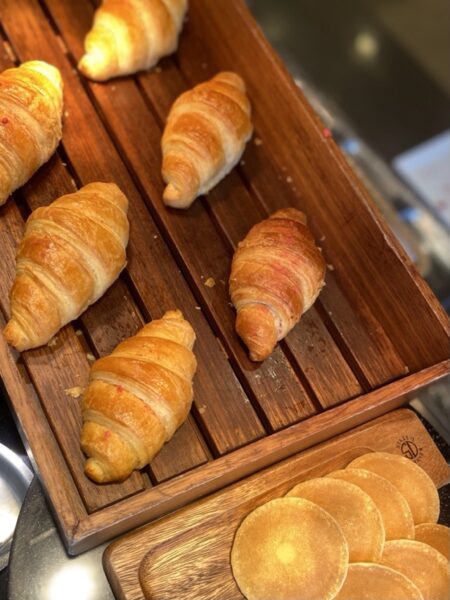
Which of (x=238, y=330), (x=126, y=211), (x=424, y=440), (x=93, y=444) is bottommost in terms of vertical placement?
(x=424, y=440)

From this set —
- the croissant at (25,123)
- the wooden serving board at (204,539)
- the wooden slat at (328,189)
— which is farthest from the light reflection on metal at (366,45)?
the wooden serving board at (204,539)

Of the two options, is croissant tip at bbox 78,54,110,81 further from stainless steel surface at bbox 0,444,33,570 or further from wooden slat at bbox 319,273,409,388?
stainless steel surface at bbox 0,444,33,570

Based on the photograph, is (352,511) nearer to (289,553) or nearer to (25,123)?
(289,553)

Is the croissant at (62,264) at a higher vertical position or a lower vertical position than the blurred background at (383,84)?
higher

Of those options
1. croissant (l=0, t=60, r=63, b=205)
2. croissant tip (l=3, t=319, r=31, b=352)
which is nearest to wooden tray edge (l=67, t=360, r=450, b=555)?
croissant tip (l=3, t=319, r=31, b=352)

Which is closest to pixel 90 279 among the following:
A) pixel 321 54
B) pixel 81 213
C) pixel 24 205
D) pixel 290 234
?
pixel 81 213

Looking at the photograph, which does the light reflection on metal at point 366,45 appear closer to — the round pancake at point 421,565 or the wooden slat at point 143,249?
the wooden slat at point 143,249

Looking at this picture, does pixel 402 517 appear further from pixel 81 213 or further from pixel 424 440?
pixel 81 213

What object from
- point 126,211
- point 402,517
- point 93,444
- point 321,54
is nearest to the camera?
point 93,444
